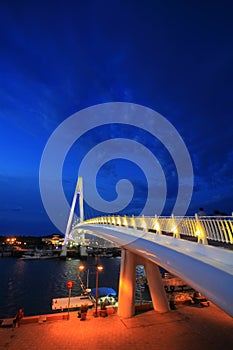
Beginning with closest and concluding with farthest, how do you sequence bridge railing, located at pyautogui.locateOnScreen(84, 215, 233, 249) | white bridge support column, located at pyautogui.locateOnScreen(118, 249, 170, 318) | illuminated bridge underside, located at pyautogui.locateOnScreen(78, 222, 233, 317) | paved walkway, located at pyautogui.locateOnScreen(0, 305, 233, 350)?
illuminated bridge underside, located at pyautogui.locateOnScreen(78, 222, 233, 317) → bridge railing, located at pyautogui.locateOnScreen(84, 215, 233, 249) → paved walkway, located at pyautogui.locateOnScreen(0, 305, 233, 350) → white bridge support column, located at pyautogui.locateOnScreen(118, 249, 170, 318)

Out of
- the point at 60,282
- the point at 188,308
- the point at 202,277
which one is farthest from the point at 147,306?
the point at 60,282

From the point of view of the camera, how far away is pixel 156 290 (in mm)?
15438

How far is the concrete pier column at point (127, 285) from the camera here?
14.3 meters

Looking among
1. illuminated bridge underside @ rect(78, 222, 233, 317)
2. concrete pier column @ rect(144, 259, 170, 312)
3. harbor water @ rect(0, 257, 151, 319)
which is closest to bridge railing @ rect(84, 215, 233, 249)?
illuminated bridge underside @ rect(78, 222, 233, 317)

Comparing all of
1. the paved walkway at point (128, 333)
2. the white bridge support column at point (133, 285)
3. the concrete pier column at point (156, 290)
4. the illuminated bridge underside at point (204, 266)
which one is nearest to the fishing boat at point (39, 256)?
the paved walkway at point (128, 333)

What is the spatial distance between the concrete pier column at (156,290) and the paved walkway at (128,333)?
2.12 ft

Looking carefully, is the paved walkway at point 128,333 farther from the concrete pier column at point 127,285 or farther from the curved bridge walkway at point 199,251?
the curved bridge walkway at point 199,251

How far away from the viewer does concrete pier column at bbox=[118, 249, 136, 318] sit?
14344mm

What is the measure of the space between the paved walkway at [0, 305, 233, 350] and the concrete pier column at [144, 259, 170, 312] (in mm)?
646

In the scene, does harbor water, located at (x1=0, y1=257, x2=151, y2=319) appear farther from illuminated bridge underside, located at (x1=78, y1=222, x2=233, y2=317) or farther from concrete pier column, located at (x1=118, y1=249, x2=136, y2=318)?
illuminated bridge underside, located at (x1=78, y1=222, x2=233, y2=317)

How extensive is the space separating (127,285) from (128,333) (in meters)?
3.64

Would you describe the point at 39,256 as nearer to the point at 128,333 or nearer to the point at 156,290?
the point at 156,290

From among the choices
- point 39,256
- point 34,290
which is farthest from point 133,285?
point 39,256

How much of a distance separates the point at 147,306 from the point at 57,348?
7.92 meters
